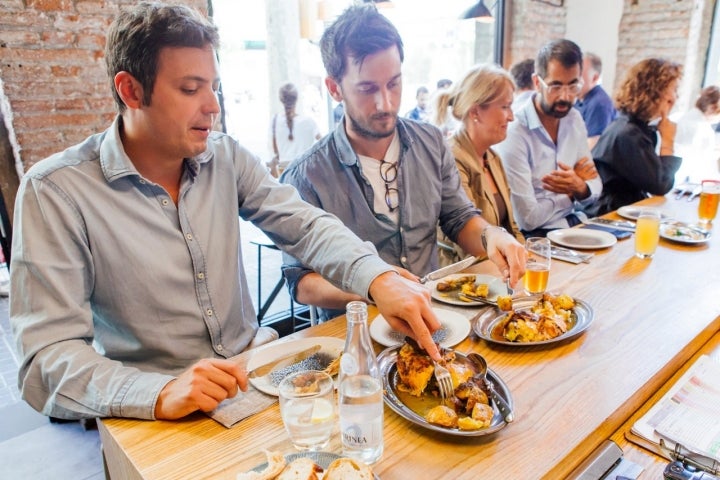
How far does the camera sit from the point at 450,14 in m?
5.00

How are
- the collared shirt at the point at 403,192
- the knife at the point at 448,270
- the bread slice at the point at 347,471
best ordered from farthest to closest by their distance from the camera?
1. the collared shirt at the point at 403,192
2. the knife at the point at 448,270
3. the bread slice at the point at 347,471

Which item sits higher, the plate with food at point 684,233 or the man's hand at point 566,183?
the man's hand at point 566,183

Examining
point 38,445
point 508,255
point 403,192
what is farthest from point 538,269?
point 38,445

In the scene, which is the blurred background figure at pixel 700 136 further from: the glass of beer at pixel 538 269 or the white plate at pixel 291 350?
the white plate at pixel 291 350

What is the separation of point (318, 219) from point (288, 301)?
2.40 meters

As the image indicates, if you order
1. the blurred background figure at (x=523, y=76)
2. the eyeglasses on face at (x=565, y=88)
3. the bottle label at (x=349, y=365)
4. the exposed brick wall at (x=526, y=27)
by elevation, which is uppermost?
the exposed brick wall at (x=526, y=27)

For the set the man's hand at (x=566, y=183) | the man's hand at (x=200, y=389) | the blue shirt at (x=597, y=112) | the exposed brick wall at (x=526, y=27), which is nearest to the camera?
the man's hand at (x=200, y=389)

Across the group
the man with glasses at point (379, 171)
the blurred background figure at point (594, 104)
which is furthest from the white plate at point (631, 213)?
the blurred background figure at point (594, 104)

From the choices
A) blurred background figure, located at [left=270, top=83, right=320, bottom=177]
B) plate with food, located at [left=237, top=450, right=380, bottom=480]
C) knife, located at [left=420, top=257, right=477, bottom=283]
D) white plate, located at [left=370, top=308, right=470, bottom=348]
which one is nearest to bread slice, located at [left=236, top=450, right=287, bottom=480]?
plate with food, located at [left=237, top=450, right=380, bottom=480]

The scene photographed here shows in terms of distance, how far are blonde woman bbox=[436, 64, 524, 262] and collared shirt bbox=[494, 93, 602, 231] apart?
190mm

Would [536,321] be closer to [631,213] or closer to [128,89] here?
[128,89]

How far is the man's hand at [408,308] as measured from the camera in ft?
3.19

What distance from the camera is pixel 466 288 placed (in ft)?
4.56

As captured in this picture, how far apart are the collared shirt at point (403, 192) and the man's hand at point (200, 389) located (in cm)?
85
